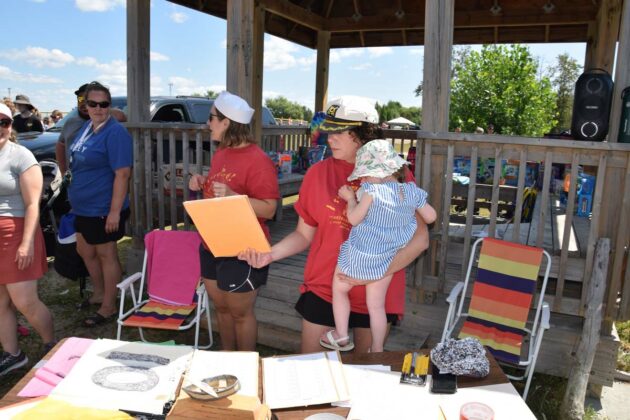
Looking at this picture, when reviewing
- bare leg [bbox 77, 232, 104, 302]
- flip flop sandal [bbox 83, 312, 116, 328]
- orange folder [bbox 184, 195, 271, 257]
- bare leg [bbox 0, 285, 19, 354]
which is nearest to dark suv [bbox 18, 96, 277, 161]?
bare leg [bbox 77, 232, 104, 302]

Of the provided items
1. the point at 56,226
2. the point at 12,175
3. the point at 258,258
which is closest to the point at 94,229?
the point at 12,175

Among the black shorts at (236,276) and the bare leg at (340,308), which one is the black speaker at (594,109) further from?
the black shorts at (236,276)

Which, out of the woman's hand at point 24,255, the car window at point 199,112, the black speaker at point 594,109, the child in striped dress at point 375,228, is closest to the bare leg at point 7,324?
the woman's hand at point 24,255

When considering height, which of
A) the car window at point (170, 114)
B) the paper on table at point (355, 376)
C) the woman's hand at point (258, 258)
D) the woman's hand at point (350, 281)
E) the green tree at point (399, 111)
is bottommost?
the paper on table at point (355, 376)

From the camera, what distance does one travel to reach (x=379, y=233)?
→ 2.27 meters

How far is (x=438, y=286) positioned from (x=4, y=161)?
9.89ft

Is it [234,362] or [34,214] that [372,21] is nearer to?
[34,214]

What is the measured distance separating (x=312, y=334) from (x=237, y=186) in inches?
37.6

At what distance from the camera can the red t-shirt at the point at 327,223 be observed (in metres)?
2.35

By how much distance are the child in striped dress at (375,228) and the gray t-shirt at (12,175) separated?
2152 millimetres

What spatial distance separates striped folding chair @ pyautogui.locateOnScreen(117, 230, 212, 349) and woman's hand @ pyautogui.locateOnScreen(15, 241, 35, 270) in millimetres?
620

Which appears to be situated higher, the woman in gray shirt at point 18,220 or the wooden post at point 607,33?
the wooden post at point 607,33

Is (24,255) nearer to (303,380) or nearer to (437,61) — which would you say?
(303,380)

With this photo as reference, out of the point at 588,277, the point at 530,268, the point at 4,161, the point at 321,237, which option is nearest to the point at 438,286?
the point at 530,268
